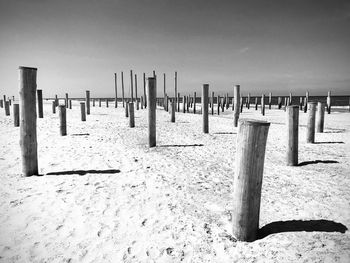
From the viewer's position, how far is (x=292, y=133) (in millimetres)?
5340

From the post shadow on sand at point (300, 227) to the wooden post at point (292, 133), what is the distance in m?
2.65

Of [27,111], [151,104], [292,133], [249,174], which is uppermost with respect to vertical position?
[151,104]

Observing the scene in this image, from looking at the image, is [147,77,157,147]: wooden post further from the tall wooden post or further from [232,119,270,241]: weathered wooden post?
the tall wooden post

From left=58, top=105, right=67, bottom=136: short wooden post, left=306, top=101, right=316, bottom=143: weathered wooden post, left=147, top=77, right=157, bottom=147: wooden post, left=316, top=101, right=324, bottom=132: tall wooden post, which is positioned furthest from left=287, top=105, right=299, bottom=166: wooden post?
left=58, top=105, right=67, bottom=136: short wooden post

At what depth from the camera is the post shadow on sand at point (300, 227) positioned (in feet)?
9.13

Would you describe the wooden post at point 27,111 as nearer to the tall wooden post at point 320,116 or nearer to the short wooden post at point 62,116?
the short wooden post at point 62,116

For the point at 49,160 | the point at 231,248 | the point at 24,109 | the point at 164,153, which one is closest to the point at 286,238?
the point at 231,248

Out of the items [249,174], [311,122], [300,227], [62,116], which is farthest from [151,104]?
[311,122]

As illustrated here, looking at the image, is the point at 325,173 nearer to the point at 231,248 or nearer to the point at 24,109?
the point at 231,248

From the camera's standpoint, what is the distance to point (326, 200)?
3.66 metres

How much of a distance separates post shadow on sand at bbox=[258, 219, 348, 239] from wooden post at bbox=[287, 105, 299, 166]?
265cm

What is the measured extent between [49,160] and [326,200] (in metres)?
6.16

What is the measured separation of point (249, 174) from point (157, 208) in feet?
5.33

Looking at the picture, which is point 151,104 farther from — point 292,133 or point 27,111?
point 292,133
